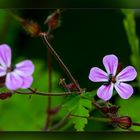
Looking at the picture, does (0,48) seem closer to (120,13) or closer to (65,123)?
(65,123)

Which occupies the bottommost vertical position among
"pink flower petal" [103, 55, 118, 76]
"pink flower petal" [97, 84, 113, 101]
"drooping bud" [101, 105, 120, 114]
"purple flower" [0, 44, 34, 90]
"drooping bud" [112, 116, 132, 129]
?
"drooping bud" [112, 116, 132, 129]

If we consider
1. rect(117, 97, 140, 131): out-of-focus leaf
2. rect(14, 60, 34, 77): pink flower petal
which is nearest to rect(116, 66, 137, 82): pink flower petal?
rect(14, 60, 34, 77): pink flower petal

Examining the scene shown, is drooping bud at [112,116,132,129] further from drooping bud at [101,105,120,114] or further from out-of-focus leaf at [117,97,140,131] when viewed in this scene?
out-of-focus leaf at [117,97,140,131]

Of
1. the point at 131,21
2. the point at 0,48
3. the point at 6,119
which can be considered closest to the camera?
the point at 0,48

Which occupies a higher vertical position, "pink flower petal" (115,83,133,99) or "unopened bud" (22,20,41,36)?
"unopened bud" (22,20,41,36)

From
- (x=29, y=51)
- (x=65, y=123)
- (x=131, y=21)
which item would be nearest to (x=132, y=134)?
(x=65, y=123)

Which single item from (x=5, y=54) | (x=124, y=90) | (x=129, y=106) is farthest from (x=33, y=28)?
(x=129, y=106)

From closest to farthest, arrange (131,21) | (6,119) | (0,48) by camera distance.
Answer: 1. (0,48)
2. (131,21)
3. (6,119)

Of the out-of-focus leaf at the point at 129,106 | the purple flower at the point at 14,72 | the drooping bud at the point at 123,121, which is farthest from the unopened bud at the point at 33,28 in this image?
the out-of-focus leaf at the point at 129,106
